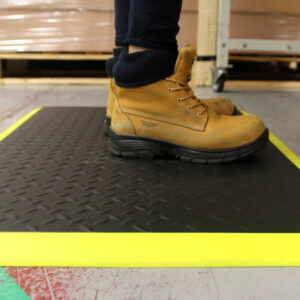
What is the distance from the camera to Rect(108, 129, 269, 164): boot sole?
90 centimetres

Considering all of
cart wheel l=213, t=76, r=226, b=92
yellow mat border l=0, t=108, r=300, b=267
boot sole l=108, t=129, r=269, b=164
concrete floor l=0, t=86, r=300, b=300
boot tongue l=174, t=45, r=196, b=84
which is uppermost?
boot tongue l=174, t=45, r=196, b=84

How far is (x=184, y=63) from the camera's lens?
0.91 metres

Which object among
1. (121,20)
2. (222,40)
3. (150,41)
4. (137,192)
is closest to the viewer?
(137,192)

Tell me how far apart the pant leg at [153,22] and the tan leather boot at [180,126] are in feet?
0.22

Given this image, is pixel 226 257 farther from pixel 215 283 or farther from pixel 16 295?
pixel 16 295

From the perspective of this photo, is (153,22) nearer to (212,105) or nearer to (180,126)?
(180,126)

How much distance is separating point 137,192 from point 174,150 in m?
0.22

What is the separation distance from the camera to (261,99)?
2000mm

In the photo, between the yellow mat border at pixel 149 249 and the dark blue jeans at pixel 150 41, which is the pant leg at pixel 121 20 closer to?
the dark blue jeans at pixel 150 41

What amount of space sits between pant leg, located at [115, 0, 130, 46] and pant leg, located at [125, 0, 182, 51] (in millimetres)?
252

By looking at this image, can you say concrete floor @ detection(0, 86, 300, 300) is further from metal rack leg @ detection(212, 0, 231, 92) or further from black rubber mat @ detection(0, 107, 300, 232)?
metal rack leg @ detection(212, 0, 231, 92)

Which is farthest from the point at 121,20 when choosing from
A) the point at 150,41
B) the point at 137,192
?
the point at 137,192

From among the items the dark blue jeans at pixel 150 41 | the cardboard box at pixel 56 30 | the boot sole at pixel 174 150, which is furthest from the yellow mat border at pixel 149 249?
the cardboard box at pixel 56 30

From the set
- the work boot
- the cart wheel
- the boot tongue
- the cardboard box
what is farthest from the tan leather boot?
the cardboard box
